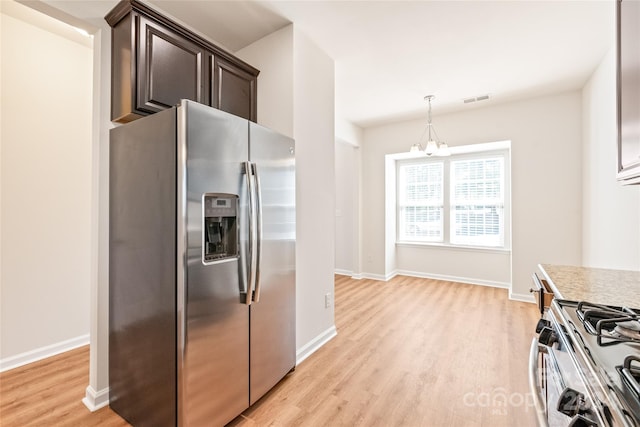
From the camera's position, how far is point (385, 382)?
2.06 m

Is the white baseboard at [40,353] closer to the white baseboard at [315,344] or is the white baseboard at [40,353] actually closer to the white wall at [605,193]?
the white baseboard at [315,344]

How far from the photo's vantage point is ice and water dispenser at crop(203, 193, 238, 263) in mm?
1533

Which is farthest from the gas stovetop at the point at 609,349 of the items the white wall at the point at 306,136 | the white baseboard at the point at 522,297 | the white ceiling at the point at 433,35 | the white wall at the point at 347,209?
the white wall at the point at 347,209

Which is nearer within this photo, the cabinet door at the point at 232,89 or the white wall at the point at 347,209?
the cabinet door at the point at 232,89

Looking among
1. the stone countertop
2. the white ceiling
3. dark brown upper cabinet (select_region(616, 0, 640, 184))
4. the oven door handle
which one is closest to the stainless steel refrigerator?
the white ceiling

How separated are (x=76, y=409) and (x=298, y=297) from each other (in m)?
1.59

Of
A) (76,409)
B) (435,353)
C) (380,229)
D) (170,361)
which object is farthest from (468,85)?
(76,409)

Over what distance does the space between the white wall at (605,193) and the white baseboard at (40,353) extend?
491 cm

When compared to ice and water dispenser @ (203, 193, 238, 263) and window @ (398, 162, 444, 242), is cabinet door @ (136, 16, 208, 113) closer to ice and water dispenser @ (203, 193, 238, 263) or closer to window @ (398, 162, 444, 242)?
ice and water dispenser @ (203, 193, 238, 263)

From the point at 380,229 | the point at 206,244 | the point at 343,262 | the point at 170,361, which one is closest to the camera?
the point at 170,361

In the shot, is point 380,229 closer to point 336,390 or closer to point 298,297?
point 298,297

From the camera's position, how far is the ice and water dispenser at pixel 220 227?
1.53m

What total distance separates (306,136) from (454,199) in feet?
11.8

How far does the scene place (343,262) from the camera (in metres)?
5.55
